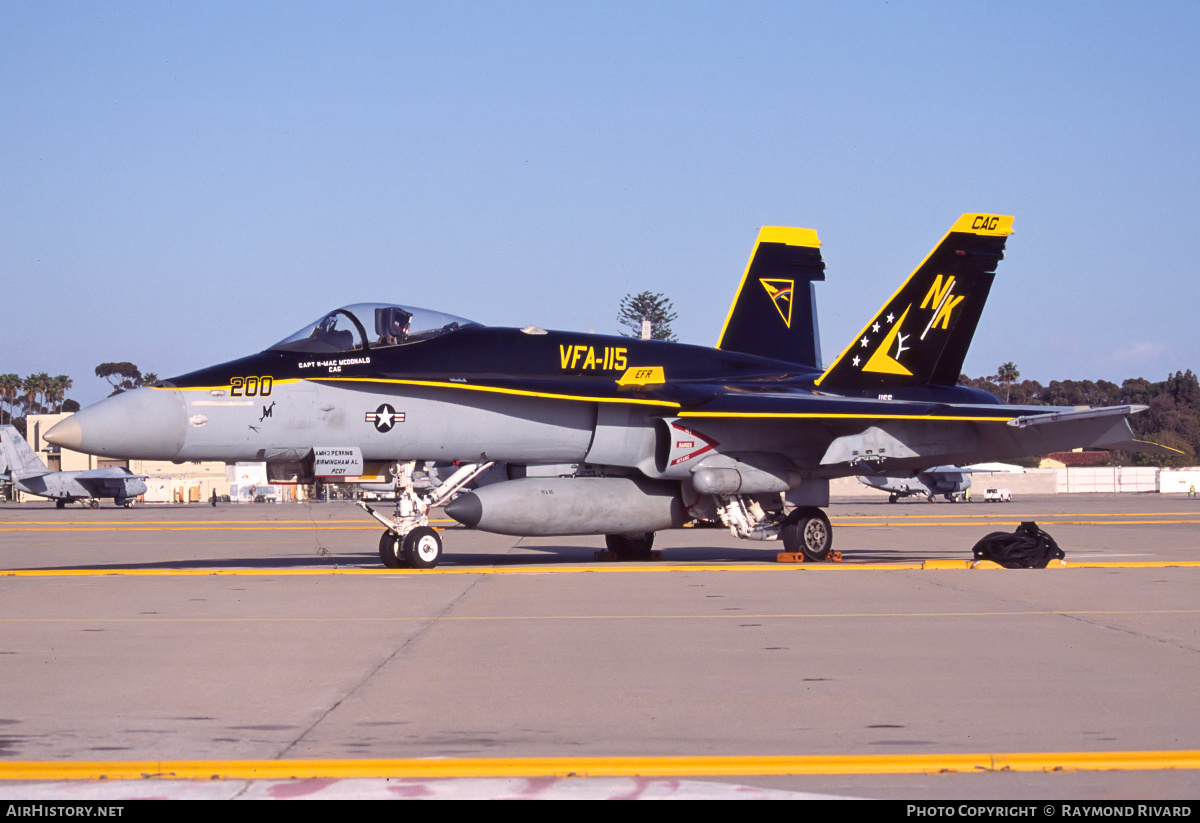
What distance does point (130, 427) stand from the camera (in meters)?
11.3

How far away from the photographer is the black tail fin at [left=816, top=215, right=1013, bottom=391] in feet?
52.7

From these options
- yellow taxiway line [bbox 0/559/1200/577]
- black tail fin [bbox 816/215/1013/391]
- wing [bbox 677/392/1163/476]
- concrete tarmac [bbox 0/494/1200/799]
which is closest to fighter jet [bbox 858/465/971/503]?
black tail fin [bbox 816/215/1013/391]

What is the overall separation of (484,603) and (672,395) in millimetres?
5075

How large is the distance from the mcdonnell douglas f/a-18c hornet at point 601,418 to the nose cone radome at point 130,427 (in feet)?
0.06

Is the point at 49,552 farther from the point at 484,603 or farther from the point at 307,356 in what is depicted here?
the point at 484,603

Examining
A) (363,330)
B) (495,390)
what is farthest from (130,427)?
(495,390)

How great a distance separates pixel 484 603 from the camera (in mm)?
9750

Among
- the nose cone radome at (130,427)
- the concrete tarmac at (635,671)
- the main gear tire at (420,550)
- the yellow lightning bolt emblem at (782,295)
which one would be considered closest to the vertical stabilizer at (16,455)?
the concrete tarmac at (635,671)

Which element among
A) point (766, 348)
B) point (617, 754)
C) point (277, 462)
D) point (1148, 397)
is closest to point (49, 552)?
point (277, 462)

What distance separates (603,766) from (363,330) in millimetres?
9432

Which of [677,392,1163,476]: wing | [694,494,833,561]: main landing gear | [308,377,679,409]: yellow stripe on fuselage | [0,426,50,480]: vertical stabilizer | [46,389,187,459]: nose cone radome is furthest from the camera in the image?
[0,426,50,480]: vertical stabilizer

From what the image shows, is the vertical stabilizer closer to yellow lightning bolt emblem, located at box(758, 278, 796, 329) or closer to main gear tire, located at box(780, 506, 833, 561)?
yellow lightning bolt emblem, located at box(758, 278, 796, 329)

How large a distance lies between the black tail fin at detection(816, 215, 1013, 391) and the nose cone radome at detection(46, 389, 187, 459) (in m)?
8.84

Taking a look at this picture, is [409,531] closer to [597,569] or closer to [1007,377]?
[597,569]
